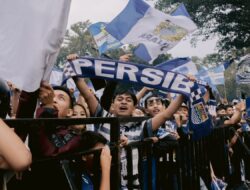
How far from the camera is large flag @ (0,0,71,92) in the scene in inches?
76.9

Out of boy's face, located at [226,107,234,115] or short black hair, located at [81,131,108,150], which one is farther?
boy's face, located at [226,107,234,115]

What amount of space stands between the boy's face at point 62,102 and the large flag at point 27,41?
127 cm

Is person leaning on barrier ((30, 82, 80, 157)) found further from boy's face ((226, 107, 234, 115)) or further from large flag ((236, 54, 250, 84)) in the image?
large flag ((236, 54, 250, 84))

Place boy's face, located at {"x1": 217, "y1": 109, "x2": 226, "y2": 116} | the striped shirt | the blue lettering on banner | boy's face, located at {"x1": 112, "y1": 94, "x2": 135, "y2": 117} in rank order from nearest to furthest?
the striped shirt < the blue lettering on banner < boy's face, located at {"x1": 112, "y1": 94, "x2": 135, "y2": 117} < boy's face, located at {"x1": 217, "y1": 109, "x2": 226, "y2": 116}

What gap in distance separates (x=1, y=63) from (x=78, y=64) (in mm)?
1732

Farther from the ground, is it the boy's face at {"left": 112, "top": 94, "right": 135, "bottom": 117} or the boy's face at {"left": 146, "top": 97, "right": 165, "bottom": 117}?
the boy's face at {"left": 112, "top": 94, "right": 135, "bottom": 117}

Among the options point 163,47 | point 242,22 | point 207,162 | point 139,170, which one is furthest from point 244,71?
point 242,22

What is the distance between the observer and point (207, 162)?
16.4ft

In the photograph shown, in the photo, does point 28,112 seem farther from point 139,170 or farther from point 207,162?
point 207,162

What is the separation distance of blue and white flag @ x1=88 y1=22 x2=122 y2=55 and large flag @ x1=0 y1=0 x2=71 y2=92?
671 centimetres

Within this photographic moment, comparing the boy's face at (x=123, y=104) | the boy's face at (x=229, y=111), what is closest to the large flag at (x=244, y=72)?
the boy's face at (x=229, y=111)

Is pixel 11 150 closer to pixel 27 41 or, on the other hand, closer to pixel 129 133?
pixel 27 41

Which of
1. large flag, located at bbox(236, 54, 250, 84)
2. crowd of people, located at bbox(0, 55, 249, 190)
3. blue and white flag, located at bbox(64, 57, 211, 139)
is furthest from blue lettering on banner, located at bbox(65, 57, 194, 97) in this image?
large flag, located at bbox(236, 54, 250, 84)

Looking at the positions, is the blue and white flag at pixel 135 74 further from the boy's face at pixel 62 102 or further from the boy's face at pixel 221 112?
the boy's face at pixel 221 112
